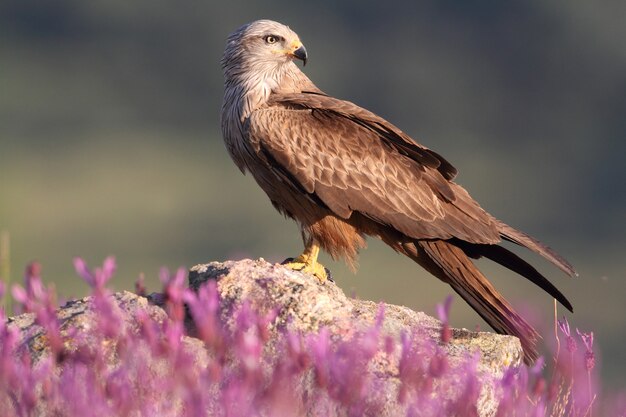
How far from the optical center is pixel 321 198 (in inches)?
261

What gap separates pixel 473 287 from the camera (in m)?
6.49

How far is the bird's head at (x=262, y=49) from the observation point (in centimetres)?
755

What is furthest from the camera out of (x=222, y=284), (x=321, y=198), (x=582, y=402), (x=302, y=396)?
(x=321, y=198)

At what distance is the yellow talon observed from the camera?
20.6 ft

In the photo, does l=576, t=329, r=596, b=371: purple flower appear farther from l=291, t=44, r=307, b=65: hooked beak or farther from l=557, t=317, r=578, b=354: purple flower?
l=291, t=44, r=307, b=65: hooked beak

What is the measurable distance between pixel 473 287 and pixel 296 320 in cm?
224

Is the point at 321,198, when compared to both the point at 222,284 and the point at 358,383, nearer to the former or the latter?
the point at 222,284

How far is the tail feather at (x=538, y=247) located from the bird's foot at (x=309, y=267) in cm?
123

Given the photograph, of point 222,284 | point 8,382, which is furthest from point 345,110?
point 8,382

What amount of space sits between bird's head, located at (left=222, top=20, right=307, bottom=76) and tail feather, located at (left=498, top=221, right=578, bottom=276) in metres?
2.21

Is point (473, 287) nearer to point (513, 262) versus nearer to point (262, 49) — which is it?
point (513, 262)

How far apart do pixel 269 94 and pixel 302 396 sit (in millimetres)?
3817

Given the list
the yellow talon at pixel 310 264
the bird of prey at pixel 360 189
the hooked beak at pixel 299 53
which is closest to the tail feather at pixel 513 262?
the bird of prey at pixel 360 189

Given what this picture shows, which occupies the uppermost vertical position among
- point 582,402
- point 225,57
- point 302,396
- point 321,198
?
point 225,57
